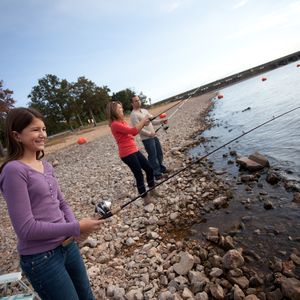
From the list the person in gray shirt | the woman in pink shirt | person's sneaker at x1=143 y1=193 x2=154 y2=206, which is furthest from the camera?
the person in gray shirt

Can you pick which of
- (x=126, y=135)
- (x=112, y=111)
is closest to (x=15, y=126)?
(x=112, y=111)

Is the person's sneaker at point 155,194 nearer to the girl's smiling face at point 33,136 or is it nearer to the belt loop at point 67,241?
the belt loop at point 67,241

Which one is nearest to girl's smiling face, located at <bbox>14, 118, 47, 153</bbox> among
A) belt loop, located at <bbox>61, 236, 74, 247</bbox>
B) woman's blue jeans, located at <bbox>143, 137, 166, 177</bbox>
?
belt loop, located at <bbox>61, 236, 74, 247</bbox>

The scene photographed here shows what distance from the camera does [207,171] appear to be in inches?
332

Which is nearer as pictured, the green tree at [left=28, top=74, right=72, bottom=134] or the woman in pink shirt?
the woman in pink shirt

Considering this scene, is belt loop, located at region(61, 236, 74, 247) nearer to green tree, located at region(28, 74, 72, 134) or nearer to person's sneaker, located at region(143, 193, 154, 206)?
person's sneaker, located at region(143, 193, 154, 206)

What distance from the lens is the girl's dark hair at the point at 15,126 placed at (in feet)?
6.68

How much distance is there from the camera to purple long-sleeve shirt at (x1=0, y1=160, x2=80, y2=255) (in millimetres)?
1877

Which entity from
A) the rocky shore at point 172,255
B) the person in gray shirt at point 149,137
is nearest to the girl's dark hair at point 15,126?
the rocky shore at point 172,255

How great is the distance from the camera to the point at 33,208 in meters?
2.02

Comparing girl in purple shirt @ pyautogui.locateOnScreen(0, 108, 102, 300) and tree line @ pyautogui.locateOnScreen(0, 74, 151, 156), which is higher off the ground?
tree line @ pyautogui.locateOnScreen(0, 74, 151, 156)

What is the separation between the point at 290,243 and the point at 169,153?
323 inches

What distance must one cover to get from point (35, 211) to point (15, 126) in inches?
25.1

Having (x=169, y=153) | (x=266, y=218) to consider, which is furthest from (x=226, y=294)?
(x=169, y=153)
